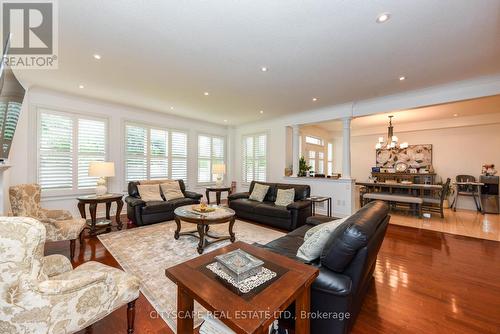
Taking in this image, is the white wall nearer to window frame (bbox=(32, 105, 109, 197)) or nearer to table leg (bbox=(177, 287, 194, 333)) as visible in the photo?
window frame (bbox=(32, 105, 109, 197))

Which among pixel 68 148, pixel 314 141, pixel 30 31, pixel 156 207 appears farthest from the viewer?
pixel 314 141

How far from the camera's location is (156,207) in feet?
13.9

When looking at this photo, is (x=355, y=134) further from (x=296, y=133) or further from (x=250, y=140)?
(x=250, y=140)

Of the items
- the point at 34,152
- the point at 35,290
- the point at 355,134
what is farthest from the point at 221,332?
the point at 355,134

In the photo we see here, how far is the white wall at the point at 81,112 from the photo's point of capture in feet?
12.6

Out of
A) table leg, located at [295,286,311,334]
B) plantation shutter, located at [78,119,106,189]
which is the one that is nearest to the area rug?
table leg, located at [295,286,311,334]

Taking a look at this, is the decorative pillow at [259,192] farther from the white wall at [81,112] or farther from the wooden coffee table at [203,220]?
the white wall at [81,112]

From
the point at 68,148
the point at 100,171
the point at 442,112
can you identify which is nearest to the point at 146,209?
the point at 100,171

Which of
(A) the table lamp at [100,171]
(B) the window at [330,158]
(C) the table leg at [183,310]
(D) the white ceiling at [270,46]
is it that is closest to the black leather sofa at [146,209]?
(A) the table lamp at [100,171]

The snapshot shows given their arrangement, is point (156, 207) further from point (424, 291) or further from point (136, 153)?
point (424, 291)

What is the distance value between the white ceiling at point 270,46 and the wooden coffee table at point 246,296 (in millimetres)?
2258

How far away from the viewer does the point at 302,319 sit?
1.26 m

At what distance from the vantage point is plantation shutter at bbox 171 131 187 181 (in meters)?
6.20

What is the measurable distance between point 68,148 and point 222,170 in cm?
358
